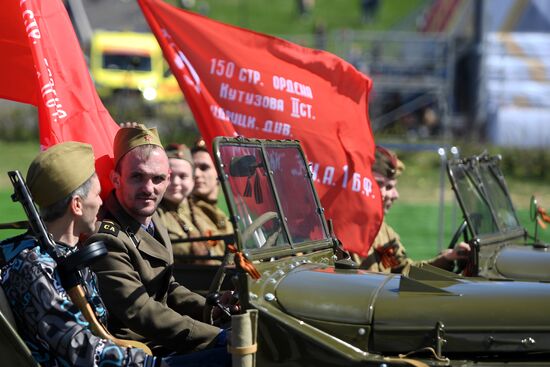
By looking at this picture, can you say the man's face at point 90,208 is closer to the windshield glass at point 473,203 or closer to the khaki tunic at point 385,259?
the windshield glass at point 473,203

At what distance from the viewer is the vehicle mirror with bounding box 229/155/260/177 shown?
462cm

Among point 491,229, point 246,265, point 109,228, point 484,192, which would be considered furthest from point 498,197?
point 246,265

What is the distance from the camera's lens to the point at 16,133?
27188 millimetres

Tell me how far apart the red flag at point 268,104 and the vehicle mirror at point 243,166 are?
2.66 m

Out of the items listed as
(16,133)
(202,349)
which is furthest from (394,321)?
(16,133)

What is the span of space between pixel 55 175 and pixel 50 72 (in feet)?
7.50

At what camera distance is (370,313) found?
4273mm

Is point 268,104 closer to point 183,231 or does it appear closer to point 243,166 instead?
point 183,231

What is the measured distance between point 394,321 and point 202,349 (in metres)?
0.98

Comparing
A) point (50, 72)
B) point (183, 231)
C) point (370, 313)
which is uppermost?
point (50, 72)

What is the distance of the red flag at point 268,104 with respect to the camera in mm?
7551

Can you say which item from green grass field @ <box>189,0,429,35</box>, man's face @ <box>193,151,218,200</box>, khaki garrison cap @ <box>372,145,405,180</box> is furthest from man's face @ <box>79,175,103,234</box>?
green grass field @ <box>189,0,429,35</box>

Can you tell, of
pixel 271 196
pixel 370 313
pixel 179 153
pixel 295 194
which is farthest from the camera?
pixel 179 153

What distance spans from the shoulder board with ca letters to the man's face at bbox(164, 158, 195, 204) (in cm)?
270
